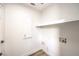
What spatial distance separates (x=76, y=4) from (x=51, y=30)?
438mm

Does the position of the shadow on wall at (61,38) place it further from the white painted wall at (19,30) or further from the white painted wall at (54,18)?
the white painted wall at (19,30)

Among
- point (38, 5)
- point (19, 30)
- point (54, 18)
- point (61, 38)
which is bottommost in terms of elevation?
point (61, 38)

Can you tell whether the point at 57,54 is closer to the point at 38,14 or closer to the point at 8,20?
the point at 38,14

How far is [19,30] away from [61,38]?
0.54m

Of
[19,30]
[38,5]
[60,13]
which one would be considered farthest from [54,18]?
[19,30]

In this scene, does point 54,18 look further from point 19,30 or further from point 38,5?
point 19,30

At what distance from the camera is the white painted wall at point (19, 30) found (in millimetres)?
1118

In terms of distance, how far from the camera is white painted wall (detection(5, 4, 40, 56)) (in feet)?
3.67

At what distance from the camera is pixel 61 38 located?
116 cm

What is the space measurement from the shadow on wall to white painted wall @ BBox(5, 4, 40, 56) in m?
0.14

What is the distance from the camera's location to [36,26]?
3.92 feet

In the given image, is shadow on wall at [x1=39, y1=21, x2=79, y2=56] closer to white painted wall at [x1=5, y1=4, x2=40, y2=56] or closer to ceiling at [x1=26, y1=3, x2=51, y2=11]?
white painted wall at [x1=5, y1=4, x2=40, y2=56]

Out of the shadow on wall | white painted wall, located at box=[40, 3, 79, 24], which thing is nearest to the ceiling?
white painted wall, located at box=[40, 3, 79, 24]

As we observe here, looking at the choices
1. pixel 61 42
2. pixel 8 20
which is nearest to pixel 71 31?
pixel 61 42
